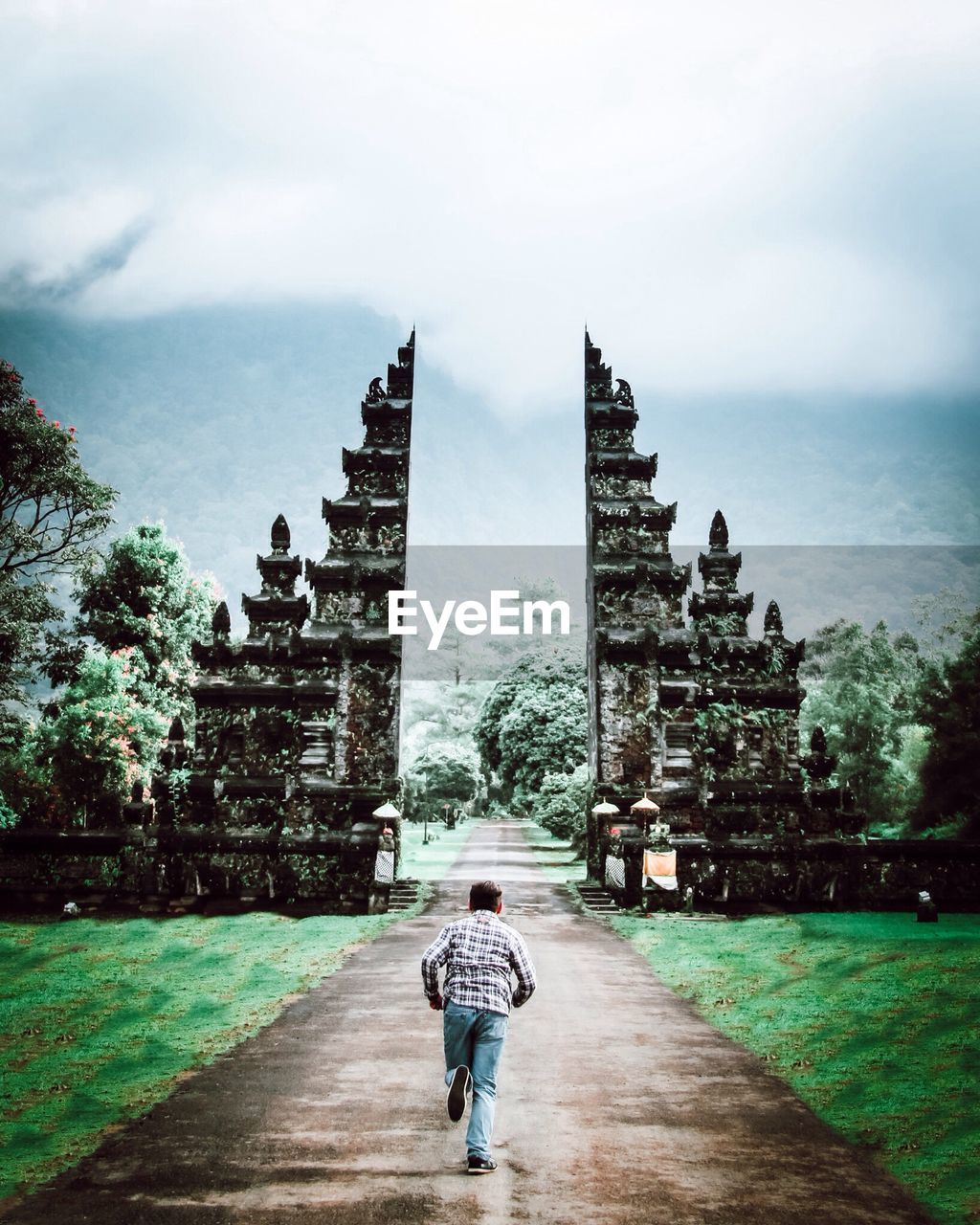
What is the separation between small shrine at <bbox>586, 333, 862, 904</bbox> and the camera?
2309cm

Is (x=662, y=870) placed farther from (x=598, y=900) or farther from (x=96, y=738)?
(x=96, y=738)

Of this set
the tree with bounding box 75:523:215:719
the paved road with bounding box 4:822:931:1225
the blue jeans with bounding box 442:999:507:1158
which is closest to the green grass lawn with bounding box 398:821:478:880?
the tree with bounding box 75:523:215:719

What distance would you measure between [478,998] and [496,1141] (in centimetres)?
129

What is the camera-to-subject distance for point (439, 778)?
70.8 metres

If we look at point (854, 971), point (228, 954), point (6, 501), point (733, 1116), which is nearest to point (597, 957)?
point (854, 971)

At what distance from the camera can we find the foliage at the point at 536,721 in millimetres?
44750

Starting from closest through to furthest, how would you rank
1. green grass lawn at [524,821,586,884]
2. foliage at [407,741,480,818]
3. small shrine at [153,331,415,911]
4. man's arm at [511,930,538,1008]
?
man's arm at [511,930,538,1008] < small shrine at [153,331,415,911] < green grass lawn at [524,821,586,884] < foliage at [407,741,480,818]

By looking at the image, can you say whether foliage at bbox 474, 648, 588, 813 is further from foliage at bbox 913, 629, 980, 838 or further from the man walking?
the man walking

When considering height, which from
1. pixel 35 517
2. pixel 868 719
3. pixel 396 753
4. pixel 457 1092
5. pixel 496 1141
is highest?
pixel 35 517

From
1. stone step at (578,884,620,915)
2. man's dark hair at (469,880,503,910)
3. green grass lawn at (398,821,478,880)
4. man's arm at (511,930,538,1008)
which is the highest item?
man's dark hair at (469,880,503,910)

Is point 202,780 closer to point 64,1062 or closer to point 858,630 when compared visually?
point 64,1062

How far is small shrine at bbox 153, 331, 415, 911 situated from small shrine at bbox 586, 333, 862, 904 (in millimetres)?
5429

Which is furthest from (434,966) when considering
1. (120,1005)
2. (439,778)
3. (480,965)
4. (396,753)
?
(439,778)

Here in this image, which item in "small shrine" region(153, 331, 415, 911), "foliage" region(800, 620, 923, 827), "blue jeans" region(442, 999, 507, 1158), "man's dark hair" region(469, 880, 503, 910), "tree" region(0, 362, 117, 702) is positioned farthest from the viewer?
"foliage" region(800, 620, 923, 827)
